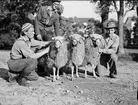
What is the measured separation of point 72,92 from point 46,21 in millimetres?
2647

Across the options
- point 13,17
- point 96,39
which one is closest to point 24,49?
point 96,39

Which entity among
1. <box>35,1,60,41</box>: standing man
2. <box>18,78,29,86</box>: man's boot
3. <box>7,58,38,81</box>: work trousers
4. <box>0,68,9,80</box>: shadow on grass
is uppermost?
<box>35,1,60,41</box>: standing man

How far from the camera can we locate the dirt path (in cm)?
439

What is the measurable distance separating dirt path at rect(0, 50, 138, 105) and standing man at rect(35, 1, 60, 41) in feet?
4.61

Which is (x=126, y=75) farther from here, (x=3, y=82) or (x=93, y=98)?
(x=3, y=82)

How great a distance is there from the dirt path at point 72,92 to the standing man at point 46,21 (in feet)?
4.61

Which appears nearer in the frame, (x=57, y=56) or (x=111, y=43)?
(x=57, y=56)

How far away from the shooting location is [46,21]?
22.3 ft

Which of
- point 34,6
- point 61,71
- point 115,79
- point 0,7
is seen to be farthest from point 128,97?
point 0,7

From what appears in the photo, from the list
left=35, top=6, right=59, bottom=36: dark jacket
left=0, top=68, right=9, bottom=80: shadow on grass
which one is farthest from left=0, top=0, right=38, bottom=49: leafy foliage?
left=35, top=6, right=59, bottom=36: dark jacket

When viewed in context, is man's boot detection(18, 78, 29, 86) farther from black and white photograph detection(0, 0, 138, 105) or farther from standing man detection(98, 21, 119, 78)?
standing man detection(98, 21, 119, 78)

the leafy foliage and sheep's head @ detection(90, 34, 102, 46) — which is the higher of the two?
the leafy foliage

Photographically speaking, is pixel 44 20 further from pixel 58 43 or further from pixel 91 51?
pixel 91 51

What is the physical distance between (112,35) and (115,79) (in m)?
1.33
